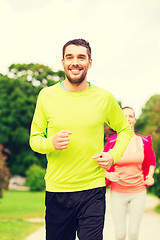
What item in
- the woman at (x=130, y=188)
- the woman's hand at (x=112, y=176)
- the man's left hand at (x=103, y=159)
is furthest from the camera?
the woman at (x=130, y=188)

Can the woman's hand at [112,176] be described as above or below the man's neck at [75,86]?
below

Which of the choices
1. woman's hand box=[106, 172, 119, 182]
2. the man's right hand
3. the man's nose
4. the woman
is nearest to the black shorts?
the man's right hand

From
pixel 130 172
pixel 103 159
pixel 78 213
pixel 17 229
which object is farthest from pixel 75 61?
pixel 17 229

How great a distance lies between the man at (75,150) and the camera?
13.1 ft

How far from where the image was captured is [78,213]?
407cm

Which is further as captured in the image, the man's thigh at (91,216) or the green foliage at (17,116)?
the green foliage at (17,116)

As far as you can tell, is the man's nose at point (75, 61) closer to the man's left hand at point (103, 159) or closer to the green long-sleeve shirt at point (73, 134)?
the green long-sleeve shirt at point (73, 134)

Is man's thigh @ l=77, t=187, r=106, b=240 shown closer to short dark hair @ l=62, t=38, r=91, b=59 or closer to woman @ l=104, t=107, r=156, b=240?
short dark hair @ l=62, t=38, r=91, b=59

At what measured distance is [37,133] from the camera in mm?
4156

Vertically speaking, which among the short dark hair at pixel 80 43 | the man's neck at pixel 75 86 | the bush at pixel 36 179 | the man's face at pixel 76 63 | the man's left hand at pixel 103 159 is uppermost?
the short dark hair at pixel 80 43

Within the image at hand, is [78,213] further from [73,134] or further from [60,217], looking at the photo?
Answer: [73,134]

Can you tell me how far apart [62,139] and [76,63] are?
0.77 meters

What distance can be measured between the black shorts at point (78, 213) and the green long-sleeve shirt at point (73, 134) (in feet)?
0.23

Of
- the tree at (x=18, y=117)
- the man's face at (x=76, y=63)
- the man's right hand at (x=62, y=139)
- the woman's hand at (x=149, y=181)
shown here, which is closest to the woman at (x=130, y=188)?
the woman's hand at (x=149, y=181)
